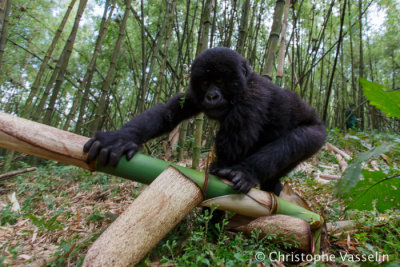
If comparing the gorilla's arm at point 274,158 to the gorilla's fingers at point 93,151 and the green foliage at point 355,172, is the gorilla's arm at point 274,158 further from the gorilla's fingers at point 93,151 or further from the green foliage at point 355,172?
the gorilla's fingers at point 93,151

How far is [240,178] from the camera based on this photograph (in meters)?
1.99

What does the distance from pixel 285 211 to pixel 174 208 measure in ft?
2.84

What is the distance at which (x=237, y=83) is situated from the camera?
252cm

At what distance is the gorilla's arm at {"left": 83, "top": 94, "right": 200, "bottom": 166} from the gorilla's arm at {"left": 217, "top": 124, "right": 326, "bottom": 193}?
761 mm

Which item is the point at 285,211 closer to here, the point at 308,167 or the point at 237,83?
the point at 237,83

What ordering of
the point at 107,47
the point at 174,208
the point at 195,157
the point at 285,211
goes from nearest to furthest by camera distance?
the point at 174,208, the point at 285,211, the point at 195,157, the point at 107,47

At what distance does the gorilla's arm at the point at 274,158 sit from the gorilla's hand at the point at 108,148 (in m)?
0.74

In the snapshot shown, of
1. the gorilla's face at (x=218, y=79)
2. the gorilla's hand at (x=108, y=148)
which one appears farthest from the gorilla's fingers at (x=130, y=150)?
the gorilla's face at (x=218, y=79)

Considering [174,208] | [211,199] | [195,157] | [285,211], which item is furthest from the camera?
[195,157]

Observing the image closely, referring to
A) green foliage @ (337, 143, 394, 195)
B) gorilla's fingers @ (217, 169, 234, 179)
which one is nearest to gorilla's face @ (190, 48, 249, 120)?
gorilla's fingers @ (217, 169, 234, 179)

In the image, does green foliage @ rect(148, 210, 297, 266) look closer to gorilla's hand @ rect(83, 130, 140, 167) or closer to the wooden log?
gorilla's hand @ rect(83, 130, 140, 167)

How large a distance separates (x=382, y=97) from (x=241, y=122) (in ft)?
3.51

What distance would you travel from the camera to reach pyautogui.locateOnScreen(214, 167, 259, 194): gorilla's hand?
1.92 m

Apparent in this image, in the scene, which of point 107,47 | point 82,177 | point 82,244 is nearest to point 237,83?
point 82,244
